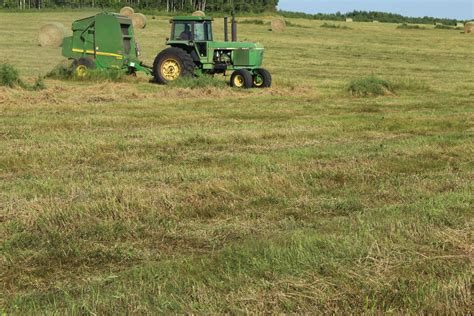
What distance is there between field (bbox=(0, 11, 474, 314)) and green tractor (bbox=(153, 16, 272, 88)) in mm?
4357

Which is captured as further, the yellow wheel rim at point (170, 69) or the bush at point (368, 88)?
the yellow wheel rim at point (170, 69)

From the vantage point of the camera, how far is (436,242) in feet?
13.1

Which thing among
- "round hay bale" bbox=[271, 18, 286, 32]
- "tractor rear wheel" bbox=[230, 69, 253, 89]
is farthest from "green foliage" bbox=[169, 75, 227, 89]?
"round hay bale" bbox=[271, 18, 286, 32]

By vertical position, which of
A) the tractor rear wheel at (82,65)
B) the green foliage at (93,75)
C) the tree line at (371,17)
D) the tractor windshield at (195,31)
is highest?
the tree line at (371,17)

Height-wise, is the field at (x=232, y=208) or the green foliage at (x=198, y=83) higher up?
the green foliage at (x=198, y=83)

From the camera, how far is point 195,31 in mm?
16781

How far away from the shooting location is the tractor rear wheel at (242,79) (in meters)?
15.8

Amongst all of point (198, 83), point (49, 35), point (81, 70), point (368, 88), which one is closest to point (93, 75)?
point (81, 70)

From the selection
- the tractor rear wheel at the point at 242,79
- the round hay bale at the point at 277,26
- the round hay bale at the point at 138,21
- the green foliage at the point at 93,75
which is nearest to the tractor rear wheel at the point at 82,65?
the green foliage at the point at 93,75

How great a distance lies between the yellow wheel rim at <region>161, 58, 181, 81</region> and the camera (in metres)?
16.5

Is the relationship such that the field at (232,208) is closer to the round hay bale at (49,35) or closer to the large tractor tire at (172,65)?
the large tractor tire at (172,65)

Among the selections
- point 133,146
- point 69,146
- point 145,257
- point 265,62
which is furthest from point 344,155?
point 265,62

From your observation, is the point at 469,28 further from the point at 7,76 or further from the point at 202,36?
the point at 7,76

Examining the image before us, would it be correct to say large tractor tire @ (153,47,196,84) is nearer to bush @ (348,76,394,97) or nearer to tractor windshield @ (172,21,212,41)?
tractor windshield @ (172,21,212,41)
